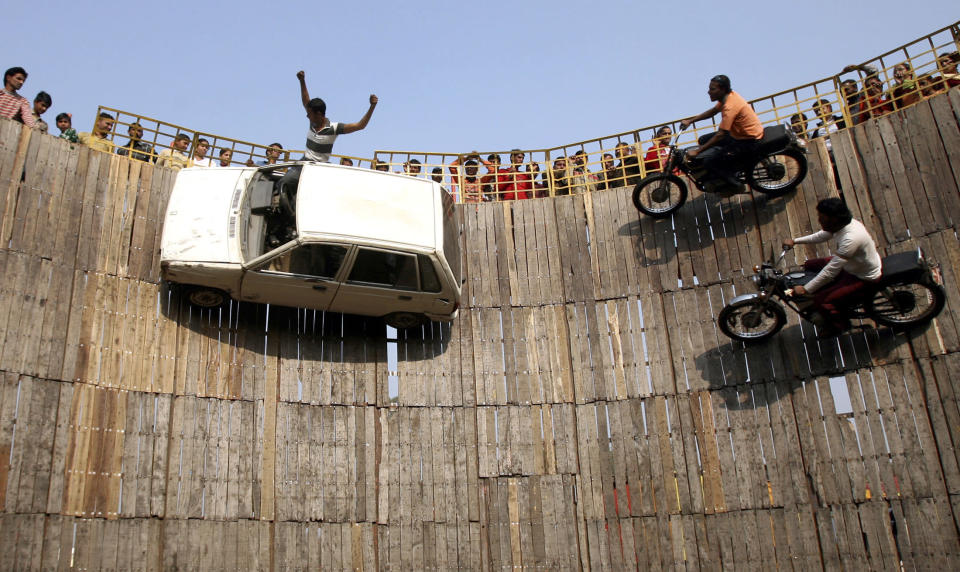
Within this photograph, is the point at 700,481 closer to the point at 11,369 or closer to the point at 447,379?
the point at 447,379

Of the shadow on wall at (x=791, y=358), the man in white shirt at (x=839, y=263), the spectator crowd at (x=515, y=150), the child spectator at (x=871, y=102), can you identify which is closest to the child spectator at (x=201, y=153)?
the spectator crowd at (x=515, y=150)

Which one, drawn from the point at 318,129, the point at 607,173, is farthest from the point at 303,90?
the point at 607,173

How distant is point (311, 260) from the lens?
13852 millimetres

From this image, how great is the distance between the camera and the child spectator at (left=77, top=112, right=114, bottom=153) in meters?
15.5

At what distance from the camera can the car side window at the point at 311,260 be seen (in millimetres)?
13742

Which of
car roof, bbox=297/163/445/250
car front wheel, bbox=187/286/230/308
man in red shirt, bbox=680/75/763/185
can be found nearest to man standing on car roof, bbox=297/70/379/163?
car roof, bbox=297/163/445/250

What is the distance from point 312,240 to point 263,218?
108cm

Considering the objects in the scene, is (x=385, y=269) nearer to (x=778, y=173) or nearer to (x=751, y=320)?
(x=751, y=320)

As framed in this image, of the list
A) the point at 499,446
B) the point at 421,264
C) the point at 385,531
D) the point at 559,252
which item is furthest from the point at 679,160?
the point at 385,531

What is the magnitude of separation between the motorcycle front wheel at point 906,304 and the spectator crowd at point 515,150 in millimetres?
3726

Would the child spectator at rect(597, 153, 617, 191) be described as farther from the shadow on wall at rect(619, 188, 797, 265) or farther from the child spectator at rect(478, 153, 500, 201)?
the child spectator at rect(478, 153, 500, 201)

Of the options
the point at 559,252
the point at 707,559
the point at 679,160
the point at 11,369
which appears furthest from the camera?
the point at 559,252

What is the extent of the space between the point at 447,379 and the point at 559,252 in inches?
120

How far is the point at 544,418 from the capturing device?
15281mm
